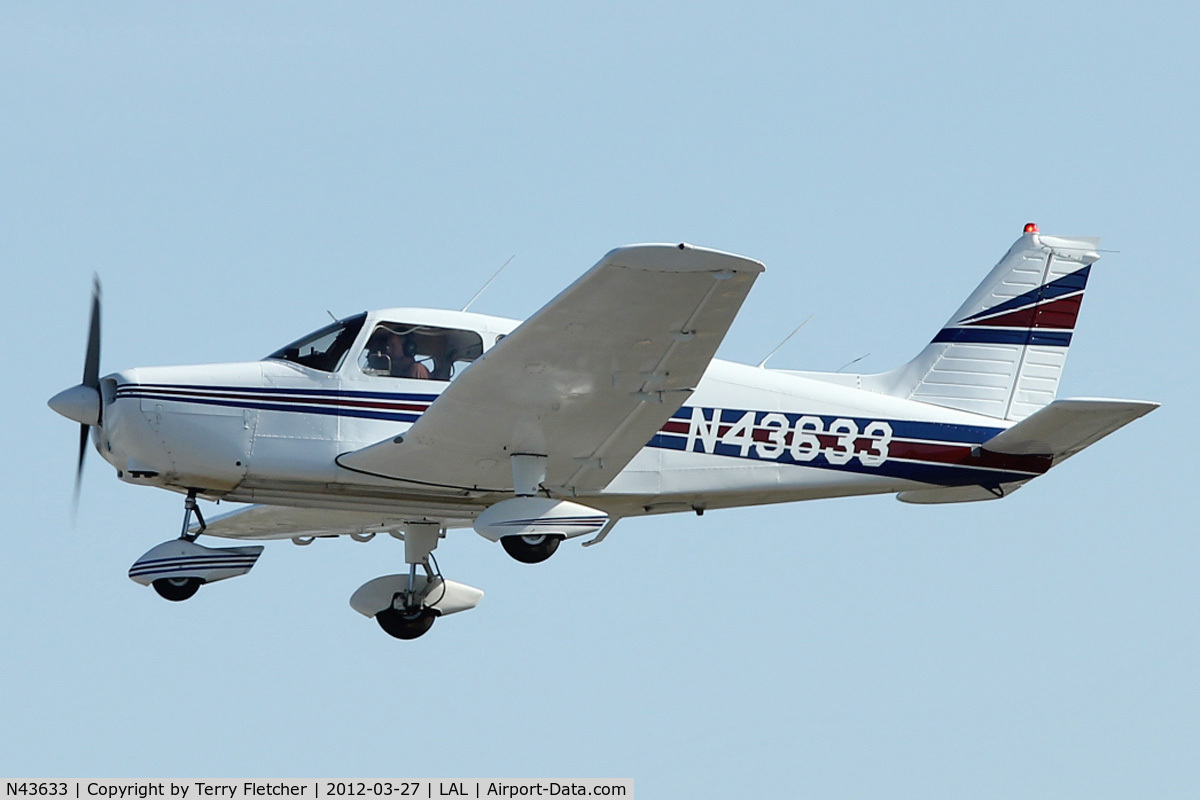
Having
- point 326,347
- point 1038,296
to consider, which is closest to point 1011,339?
point 1038,296

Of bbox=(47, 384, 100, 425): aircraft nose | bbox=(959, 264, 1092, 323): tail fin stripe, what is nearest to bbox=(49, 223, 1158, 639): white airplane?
bbox=(47, 384, 100, 425): aircraft nose

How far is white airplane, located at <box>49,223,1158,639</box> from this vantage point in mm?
12062

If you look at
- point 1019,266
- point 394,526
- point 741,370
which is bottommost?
point 394,526

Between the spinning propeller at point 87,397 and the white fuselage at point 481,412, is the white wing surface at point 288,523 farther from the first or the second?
the spinning propeller at point 87,397

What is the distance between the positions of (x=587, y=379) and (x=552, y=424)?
2.30ft

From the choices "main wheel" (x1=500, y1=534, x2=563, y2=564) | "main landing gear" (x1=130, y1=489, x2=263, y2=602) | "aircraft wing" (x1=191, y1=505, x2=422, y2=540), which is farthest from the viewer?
"aircraft wing" (x1=191, y1=505, x2=422, y2=540)

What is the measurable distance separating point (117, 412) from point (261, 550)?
5.02 feet

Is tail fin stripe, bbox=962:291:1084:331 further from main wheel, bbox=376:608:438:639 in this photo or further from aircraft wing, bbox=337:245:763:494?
main wheel, bbox=376:608:438:639

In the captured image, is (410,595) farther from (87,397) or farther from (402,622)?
(87,397)

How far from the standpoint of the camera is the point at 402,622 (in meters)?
15.7

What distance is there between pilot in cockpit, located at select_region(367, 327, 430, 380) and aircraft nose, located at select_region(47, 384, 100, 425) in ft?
7.09

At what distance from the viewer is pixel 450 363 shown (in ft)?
44.4

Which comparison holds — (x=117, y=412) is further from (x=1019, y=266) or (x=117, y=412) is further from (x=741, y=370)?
(x=1019, y=266)

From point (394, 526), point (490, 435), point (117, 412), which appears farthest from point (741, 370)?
point (117, 412)
